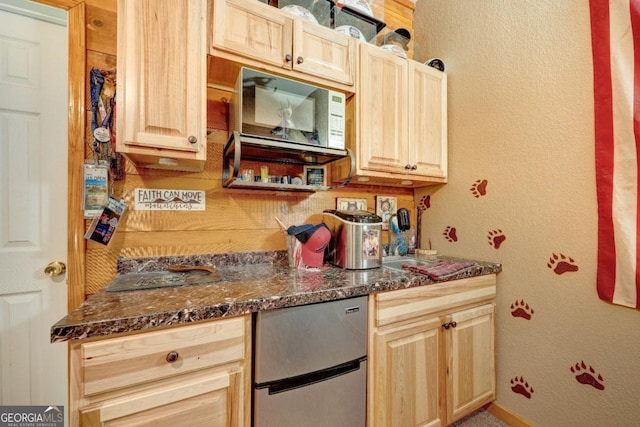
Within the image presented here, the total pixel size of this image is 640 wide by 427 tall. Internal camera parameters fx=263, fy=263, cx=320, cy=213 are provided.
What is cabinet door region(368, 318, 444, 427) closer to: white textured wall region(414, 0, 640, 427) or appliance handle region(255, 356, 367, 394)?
appliance handle region(255, 356, 367, 394)

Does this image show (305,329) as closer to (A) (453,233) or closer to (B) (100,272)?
(B) (100,272)

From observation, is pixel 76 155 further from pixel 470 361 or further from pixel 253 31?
pixel 470 361

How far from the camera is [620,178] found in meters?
1.10

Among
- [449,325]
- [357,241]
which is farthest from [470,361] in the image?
[357,241]

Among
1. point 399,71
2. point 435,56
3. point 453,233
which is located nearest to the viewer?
point 399,71

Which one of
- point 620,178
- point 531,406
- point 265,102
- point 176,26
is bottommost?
point 531,406

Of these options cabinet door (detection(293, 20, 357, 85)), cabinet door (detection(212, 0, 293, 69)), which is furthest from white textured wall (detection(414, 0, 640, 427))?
cabinet door (detection(212, 0, 293, 69))

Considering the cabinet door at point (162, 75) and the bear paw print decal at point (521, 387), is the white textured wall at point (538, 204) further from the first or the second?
the cabinet door at point (162, 75)

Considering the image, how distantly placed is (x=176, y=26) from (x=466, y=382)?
213cm

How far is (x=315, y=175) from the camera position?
157 cm

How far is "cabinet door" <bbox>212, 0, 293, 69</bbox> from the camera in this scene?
112 cm

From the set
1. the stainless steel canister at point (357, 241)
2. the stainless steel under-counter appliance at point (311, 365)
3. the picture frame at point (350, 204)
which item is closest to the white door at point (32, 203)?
the stainless steel under-counter appliance at point (311, 365)

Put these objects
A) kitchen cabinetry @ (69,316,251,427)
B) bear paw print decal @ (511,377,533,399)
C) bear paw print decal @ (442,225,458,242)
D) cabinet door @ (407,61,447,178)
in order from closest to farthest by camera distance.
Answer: kitchen cabinetry @ (69,316,251,427) < bear paw print decal @ (511,377,533,399) < cabinet door @ (407,61,447,178) < bear paw print decal @ (442,225,458,242)


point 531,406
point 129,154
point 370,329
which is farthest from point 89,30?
point 531,406
